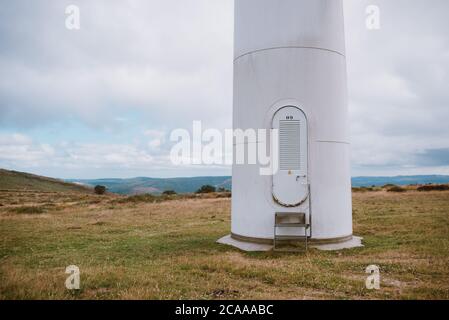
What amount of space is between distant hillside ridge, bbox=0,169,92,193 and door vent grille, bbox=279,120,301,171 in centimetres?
7085

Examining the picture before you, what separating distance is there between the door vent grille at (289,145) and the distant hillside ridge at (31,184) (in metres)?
70.8

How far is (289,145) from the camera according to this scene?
33.0 feet

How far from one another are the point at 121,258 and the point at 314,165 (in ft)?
18.7

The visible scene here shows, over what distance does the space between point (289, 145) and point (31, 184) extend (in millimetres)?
80715

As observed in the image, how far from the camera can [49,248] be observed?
37.0ft

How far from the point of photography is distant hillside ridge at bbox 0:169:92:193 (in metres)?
72.7

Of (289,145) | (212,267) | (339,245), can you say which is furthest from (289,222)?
(212,267)

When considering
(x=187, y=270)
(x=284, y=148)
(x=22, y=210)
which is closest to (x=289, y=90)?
(x=284, y=148)

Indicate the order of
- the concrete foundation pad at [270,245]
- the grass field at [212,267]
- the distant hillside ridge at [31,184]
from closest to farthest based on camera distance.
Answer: the grass field at [212,267]
the concrete foundation pad at [270,245]
the distant hillside ridge at [31,184]

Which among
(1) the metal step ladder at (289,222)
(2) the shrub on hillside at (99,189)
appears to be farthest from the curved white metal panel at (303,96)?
(2) the shrub on hillside at (99,189)

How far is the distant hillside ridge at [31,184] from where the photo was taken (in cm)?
7269

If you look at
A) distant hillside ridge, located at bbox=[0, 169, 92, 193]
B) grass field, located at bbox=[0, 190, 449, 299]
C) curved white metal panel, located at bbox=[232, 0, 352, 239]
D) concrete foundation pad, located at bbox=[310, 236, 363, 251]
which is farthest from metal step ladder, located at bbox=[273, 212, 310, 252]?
distant hillside ridge, located at bbox=[0, 169, 92, 193]

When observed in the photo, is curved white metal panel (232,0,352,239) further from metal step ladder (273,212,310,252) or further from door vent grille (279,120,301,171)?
door vent grille (279,120,301,171)

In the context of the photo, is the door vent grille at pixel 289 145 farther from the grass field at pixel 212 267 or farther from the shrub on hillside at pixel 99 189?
the shrub on hillside at pixel 99 189
